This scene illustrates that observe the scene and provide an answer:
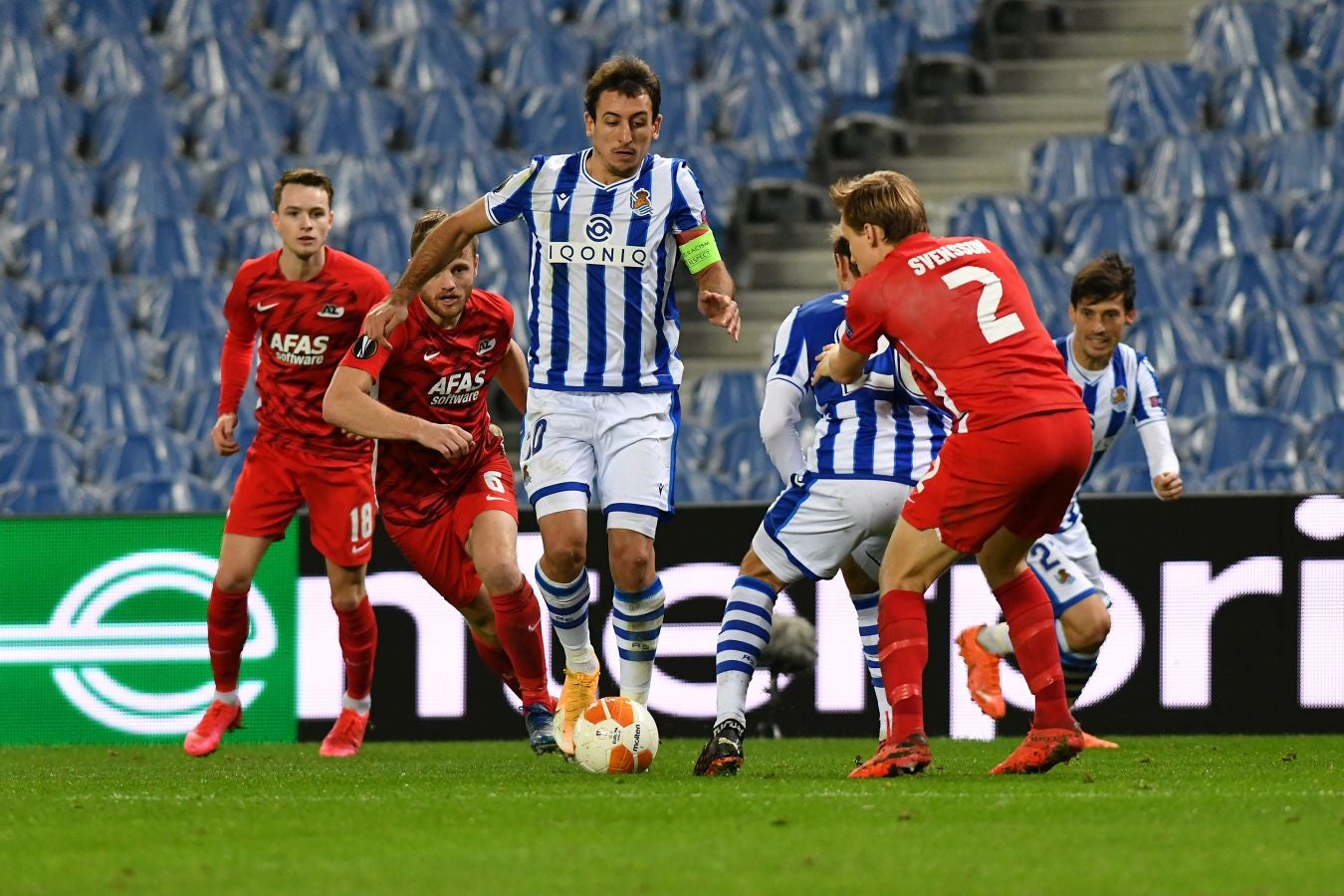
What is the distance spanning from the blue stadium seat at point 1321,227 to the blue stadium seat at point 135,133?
25.2 feet

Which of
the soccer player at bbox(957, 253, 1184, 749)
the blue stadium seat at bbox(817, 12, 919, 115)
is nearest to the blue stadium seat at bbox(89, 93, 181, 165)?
the blue stadium seat at bbox(817, 12, 919, 115)

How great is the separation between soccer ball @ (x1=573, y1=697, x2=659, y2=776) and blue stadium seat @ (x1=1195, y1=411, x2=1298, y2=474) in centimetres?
505

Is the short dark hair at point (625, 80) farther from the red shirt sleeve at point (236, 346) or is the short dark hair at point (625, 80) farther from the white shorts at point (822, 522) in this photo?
the red shirt sleeve at point (236, 346)

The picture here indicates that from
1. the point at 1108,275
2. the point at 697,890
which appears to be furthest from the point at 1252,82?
the point at 697,890

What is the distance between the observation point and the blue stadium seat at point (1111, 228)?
11594 millimetres

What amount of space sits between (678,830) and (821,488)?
1828 millimetres

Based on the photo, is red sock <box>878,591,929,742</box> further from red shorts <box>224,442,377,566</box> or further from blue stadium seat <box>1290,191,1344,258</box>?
blue stadium seat <box>1290,191,1344,258</box>

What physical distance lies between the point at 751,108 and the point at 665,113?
60 cm

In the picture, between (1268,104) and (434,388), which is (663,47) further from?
(434,388)

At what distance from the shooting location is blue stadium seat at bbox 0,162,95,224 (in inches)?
516

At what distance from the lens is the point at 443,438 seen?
6570mm

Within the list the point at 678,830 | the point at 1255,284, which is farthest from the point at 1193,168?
the point at 678,830

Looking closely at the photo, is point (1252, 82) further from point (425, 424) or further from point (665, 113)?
point (425, 424)

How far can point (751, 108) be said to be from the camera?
13141 mm
